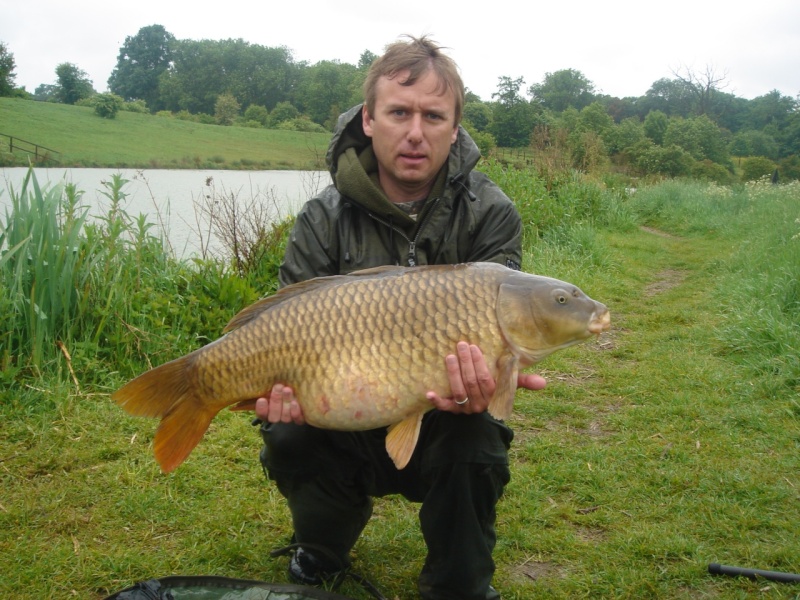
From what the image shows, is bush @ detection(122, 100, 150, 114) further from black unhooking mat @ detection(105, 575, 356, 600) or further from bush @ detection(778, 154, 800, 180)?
bush @ detection(778, 154, 800, 180)

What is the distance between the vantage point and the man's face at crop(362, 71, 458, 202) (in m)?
1.73

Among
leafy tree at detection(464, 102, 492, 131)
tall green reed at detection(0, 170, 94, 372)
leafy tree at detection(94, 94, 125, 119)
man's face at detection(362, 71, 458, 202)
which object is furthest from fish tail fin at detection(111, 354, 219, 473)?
leafy tree at detection(464, 102, 492, 131)

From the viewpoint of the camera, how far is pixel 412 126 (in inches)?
67.9

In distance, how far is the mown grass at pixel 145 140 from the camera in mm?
7133

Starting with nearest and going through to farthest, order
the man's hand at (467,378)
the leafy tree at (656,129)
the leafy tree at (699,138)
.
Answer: the man's hand at (467,378) < the leafy tree at (699,138) < the leafy tree at (656,129)

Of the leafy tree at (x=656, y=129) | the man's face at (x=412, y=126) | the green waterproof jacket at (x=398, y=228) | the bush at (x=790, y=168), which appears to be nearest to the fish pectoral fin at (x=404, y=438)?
the green waterproof jacket at (x=398, y=228)

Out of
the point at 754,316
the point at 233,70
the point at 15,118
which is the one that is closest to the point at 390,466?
the point at 754,316

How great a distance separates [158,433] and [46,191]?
2.36m

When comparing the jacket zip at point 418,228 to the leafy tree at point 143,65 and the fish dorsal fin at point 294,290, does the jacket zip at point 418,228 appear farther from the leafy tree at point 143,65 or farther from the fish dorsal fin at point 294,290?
the leafy tree at point 143,65

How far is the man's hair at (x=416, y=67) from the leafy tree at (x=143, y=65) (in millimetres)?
14551

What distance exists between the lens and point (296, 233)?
1.83 m

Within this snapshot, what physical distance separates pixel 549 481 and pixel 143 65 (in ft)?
69.3

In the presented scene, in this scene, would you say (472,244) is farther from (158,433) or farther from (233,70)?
(233,70)

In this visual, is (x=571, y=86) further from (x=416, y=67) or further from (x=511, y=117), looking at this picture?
(x=416, y=67)
